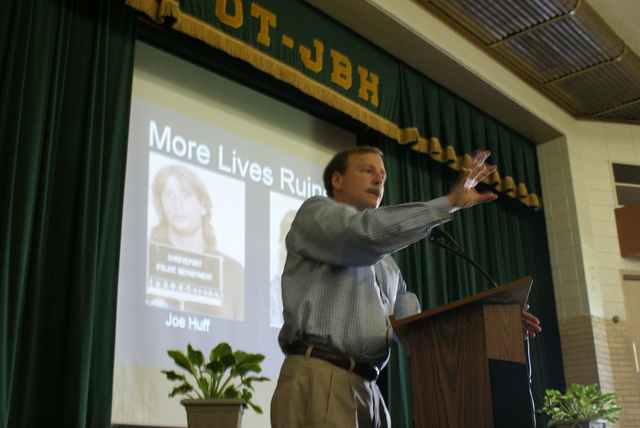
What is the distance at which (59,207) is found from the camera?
368 centimetres

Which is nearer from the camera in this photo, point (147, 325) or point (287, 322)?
point (287, 322)

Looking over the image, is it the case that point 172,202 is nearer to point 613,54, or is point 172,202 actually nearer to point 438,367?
point 438,367

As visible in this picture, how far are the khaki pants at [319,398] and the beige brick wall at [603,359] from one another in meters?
5.61

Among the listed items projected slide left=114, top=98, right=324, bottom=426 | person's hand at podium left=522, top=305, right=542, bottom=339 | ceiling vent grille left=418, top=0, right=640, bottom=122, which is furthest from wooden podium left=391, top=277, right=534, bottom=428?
ceiling vent grille left=418, top=0, right=640, bottom=122

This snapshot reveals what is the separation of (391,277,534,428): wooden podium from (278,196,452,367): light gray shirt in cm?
11

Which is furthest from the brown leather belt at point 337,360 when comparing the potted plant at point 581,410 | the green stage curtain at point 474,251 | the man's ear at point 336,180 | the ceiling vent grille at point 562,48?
the ceiling vent grille at point 562,48

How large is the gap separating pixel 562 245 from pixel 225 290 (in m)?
4.39

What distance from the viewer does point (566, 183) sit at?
7664 mm

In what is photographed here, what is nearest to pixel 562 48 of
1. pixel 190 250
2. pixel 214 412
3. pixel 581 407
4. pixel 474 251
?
pixel 474 251

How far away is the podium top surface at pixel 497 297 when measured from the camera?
5.80 feet

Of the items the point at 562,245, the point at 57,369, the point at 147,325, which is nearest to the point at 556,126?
the point at 562,245

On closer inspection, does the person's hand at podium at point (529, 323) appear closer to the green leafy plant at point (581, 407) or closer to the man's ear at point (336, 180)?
the man's ear at point (336, 180)

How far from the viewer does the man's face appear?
2.35 m

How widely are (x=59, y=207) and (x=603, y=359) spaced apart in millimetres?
5474
